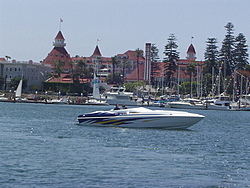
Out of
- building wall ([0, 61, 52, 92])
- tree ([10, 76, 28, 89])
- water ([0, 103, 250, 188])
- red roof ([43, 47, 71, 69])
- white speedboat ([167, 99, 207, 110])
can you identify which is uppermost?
red roof ([43, 47, 71, 69])

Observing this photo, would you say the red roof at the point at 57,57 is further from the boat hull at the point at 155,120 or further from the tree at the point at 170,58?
the boat hull at the point at 155,120

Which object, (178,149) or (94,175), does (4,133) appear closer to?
(178,149)

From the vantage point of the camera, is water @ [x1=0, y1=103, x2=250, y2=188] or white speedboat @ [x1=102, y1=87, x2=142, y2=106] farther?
white speedboat @ [x1=102, y1=87, x2=142, y2=106]

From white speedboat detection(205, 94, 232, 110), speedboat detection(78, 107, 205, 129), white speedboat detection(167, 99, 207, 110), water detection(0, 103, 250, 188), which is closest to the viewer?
water detection(0, 103, 250, 188)

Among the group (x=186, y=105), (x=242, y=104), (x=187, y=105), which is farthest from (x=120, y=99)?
(x=242, y=104)

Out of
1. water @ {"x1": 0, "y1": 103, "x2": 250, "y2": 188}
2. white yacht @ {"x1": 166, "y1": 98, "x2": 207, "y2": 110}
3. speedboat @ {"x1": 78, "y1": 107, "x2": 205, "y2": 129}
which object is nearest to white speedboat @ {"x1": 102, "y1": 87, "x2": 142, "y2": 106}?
white yacht @ {"x1": 166, "y1": 98, "x2": 207, "y2": 110}

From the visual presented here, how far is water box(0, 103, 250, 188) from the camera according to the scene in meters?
19.5

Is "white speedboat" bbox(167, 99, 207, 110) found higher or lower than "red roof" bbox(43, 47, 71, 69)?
lower

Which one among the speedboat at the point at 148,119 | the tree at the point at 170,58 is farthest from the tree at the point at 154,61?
the speedboat at the point at 148,119

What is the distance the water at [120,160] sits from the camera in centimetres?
1950

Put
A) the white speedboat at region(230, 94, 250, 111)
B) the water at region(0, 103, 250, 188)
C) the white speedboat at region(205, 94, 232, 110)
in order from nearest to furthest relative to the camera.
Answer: the water at region(0, 103, 250, 188), the white speedboat at region(230, 94, 250, 111), the white speedboat at region(205, 94, 232, 110)

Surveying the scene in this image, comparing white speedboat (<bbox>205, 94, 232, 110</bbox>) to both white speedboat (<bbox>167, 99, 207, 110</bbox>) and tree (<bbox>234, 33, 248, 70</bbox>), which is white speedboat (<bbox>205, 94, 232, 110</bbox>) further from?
tree (<bbox>234, 33, 248, 70</bbox>)

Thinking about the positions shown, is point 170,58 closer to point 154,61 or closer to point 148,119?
point 154,61

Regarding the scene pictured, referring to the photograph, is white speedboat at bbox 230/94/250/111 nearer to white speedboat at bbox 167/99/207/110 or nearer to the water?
white speedboat at bbox 167/99/207/110
